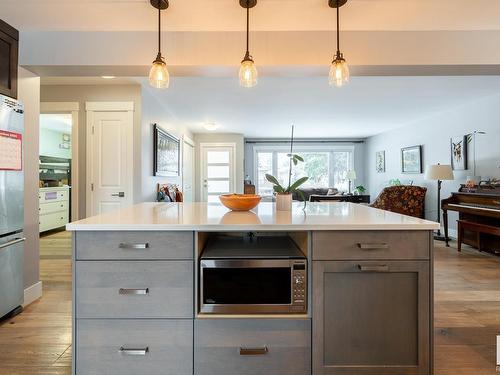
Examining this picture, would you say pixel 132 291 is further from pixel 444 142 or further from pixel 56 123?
pixel 56 123

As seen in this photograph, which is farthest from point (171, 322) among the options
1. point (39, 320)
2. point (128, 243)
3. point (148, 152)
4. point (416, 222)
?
point (148, 152)

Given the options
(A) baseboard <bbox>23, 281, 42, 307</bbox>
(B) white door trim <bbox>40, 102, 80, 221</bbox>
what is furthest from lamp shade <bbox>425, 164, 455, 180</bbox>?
(A) baseboard <bbox>23, 281, 42, 307</bbox>

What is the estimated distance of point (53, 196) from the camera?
5.74 meters

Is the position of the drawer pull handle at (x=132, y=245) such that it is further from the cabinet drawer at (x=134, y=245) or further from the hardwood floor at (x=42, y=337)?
the hardwood floor at (x=42, y=337)

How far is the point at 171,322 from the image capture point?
54.8 inches

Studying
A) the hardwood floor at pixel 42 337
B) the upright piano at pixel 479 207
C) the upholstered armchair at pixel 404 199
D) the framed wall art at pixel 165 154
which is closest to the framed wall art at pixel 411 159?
the upholstered armchair at pixel 404 199

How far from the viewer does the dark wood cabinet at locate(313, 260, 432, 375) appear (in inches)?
54.9

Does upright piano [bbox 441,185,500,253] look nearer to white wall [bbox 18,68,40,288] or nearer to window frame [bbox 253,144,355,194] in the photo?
window frame [bbox 253,144,355,194]

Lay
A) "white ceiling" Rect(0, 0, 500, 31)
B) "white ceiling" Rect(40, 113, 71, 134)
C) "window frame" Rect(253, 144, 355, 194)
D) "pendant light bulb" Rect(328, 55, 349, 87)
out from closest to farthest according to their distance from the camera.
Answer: "pendant light bulb" Rect(328, 55, 349, 87) → "white ceiling" Rect(0, 0, 500, 31) → "white ceiling" Rect(40, 113, 71, 134) → "window frame" Rect(253, 144, 355, 194)

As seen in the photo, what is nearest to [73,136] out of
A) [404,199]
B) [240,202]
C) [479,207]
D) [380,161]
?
[240,202]

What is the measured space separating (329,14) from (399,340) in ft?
6.91

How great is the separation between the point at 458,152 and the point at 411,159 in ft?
4.61

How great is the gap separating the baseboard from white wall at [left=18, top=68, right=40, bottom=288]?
0.03 m

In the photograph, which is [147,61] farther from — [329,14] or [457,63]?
[457,63]
